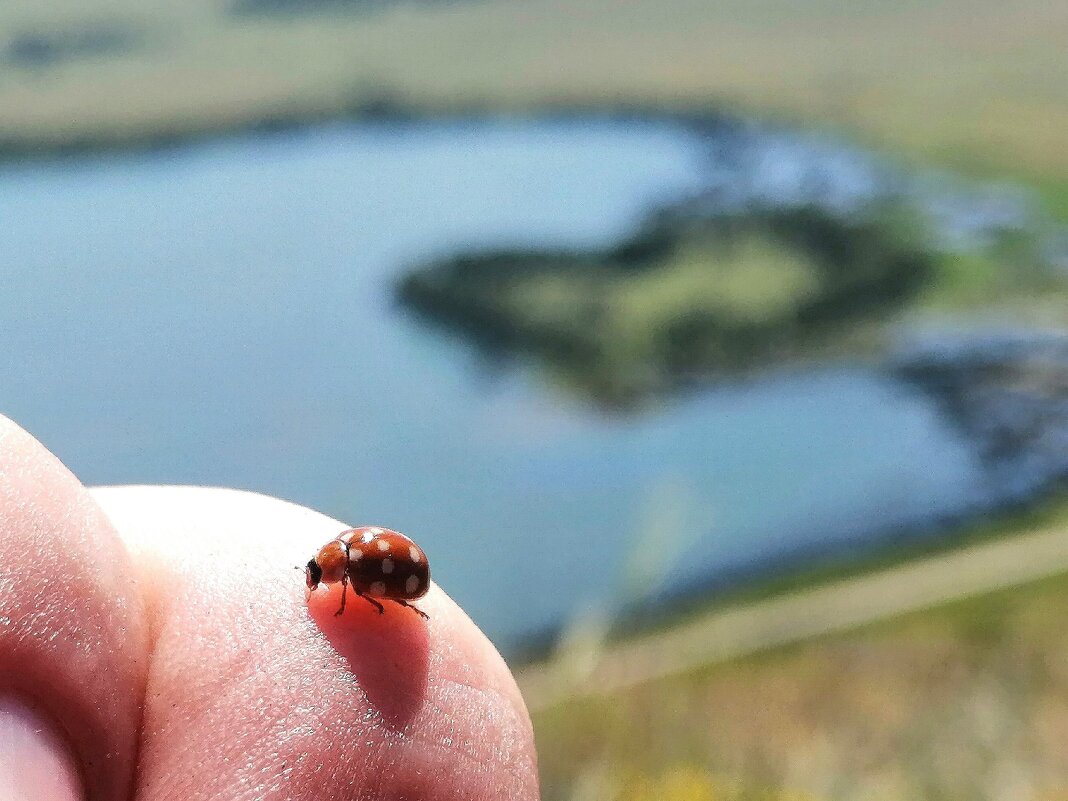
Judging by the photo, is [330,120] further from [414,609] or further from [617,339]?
[414,609]

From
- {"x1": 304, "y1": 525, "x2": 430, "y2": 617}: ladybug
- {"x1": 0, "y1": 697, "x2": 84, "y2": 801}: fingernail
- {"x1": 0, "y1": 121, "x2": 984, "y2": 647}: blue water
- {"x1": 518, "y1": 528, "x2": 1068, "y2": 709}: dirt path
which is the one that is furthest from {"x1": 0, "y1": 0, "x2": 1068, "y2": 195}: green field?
{"x1": 0, "y1": 697, "x2": 84, "y2": 801}: fingernail

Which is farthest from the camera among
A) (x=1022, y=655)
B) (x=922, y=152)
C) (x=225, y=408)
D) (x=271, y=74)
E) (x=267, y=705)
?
(x=922, y=152)

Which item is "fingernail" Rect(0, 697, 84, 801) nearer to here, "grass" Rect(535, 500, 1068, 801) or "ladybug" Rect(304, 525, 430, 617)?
"ladybug" Rect(304, 525, 430, 617)

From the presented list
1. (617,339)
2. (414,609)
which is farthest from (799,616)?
(414,609)

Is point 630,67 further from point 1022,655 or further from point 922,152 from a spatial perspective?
point 1022,655

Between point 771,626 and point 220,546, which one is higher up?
point 220,546

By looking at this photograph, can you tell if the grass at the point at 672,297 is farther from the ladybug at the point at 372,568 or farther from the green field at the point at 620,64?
the ladybug at the point at 372,568

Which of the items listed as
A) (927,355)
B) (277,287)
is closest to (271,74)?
(277,287)

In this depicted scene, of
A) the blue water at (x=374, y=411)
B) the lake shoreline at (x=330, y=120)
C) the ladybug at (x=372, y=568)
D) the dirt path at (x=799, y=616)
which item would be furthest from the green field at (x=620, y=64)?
the ladybug at (x=372, y=568)
